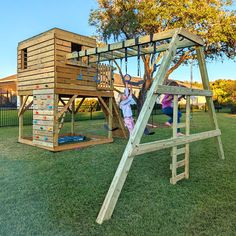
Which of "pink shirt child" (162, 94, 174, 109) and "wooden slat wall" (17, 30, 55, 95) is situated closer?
"pink shirt child" (162, 94, 174, 109)

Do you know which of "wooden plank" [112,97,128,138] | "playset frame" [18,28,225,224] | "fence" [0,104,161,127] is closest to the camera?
"playset frame" [18,28,225,224]

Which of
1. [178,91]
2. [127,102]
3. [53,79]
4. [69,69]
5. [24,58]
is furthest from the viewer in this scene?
[24,58]

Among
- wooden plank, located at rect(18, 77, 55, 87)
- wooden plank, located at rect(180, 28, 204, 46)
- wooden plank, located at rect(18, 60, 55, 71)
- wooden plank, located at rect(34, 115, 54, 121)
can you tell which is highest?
wooden plank, located at rect(180, 28, 204, 46)

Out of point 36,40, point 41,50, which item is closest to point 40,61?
point 41,50

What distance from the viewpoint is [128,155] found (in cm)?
280

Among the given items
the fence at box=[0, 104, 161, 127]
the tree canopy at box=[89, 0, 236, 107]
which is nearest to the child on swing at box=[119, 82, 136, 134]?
the tree canopy at box=[89, 0, 236, 107]

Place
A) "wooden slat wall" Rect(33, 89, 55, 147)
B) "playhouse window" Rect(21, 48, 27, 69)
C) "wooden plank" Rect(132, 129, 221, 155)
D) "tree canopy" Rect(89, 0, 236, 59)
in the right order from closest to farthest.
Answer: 1. "wooden plank" Rect(132, 129, 221, 155)
2. "wooden slat wall" Rect(33, 89, 55, 147)
3. "playhouse window" Rect(21, 48, 27, 69)
4. "tree canopy" Rect(89, 0, 236, 59)

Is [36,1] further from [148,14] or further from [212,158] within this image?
[212,158]

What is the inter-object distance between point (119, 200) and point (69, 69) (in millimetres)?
4804

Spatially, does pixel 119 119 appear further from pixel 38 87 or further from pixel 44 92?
pixel 38 87

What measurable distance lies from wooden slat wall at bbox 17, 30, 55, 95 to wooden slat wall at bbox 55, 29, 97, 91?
0.55ft

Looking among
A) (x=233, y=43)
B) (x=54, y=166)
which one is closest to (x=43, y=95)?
(x=54, y=166)

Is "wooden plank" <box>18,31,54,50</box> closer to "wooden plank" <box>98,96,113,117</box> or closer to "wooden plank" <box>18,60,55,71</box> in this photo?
"wooden plank" <box>18,60,55,71</box>

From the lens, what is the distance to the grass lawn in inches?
96.5
